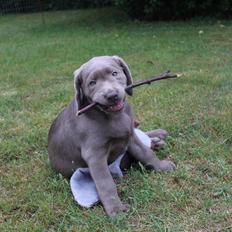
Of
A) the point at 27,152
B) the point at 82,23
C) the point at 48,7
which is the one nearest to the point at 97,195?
the point at 27,152

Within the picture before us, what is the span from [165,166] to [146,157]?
0.49ft

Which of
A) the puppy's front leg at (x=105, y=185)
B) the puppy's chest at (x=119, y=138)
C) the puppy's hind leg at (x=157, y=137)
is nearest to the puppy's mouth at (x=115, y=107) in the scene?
the puppy's chest at (x=119, y=138)

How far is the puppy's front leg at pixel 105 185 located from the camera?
301 centimetres

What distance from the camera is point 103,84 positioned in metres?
3.01

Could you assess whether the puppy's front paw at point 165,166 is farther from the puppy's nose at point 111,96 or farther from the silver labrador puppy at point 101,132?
the puppy's nose at point 111,96

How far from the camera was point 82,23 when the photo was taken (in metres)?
13.6

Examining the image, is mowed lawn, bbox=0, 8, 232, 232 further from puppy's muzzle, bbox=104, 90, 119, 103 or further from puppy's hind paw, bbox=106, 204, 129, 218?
puppy's muzzle, bbox=104, 90, 119, 103

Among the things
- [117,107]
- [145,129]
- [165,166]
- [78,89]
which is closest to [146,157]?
[165,166]

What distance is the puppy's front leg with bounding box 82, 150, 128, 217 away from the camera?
3012 millimetres

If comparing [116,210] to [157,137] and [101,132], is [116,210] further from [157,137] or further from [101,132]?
[157,137]

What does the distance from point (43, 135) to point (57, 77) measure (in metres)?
2.58

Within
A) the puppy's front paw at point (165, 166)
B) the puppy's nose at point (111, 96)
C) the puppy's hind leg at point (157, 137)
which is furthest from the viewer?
the puppy's hind leg at point (157, 137)

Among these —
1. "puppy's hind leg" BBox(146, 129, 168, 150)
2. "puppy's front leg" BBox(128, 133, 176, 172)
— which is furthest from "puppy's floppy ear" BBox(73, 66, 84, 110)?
"puppy's hind leg" BBox(146, 129, 168, 150)

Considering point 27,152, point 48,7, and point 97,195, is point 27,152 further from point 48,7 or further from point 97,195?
point 48,7
